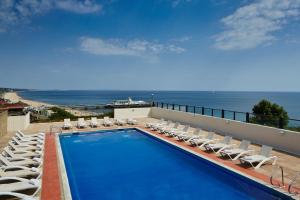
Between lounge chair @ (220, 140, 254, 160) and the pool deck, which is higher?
lounge chair @ (220, 140, 254, 160)

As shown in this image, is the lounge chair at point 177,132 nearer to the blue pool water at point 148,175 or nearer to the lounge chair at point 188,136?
the lounge chair at point 188,136

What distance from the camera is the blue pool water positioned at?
712 centimetres

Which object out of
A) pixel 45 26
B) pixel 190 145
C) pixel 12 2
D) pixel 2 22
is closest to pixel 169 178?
pixel 190 145

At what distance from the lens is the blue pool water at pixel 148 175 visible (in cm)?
712

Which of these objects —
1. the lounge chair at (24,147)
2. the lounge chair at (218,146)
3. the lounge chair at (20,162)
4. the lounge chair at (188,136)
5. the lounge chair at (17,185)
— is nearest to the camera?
the lounge chair at (17,185)

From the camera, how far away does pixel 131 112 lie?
21438mm

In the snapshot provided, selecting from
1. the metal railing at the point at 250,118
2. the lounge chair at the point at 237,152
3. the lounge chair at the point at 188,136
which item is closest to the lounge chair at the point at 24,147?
the lounge chair at the point at 188,136

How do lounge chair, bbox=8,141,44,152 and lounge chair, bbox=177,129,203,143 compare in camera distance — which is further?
lounge chair, bbox=177,129,203,143

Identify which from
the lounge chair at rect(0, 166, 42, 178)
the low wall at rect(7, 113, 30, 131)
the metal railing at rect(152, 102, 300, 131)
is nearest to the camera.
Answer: the lounge chair at rect(0, 166, 42, 178)

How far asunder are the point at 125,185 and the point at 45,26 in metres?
23.4

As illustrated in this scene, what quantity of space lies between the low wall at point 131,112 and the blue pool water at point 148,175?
25.8 feet

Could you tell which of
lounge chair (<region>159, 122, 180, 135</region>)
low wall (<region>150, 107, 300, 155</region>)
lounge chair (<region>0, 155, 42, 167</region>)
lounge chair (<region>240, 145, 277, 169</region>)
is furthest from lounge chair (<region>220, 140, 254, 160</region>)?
lounge chair (<region>0, 155, 42, 167</region>)

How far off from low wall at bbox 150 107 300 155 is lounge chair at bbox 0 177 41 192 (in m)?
8.95

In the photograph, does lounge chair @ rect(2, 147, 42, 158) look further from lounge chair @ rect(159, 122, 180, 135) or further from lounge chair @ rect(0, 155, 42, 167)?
lounge chair @ rect(159, 122, 180, 135)
